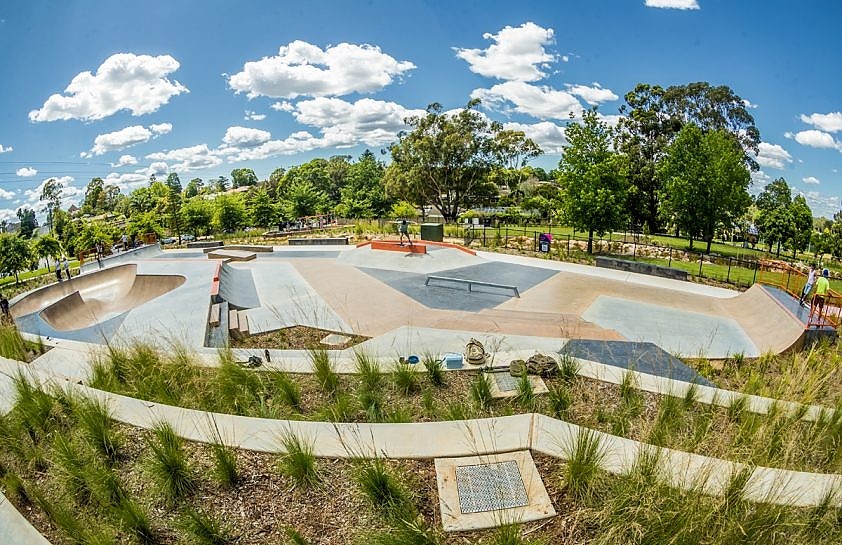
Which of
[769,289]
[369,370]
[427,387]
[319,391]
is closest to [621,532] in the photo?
[427,387]

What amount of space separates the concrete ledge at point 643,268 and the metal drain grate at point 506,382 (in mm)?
13175

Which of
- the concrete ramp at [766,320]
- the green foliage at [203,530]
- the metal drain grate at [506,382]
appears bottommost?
the green foliage at [203,530]

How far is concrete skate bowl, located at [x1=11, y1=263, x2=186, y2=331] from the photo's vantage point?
45.4ft

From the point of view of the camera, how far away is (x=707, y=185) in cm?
2702

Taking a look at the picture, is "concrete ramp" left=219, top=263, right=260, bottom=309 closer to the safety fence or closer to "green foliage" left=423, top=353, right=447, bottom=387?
"green foliage" left=423, top=353, right=447, bottom=387

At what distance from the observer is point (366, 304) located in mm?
13469

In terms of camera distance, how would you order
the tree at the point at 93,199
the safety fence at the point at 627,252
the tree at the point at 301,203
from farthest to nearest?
1. the tree at the point at 93,199
2. the tree at the point at 301,203
3. the safety fence at the point at 627,252

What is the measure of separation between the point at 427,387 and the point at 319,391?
156 centimetres

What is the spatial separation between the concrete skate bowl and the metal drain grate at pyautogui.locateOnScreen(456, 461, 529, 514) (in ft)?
A: 44.9

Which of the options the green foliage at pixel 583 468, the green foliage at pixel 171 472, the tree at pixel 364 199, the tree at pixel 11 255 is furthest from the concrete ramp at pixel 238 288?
the tree at pixel 364 199

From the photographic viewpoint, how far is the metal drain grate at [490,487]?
3.82m

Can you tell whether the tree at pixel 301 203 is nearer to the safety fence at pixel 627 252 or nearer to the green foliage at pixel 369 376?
the safety fence at pixel 627 252

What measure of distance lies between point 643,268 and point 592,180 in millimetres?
8005

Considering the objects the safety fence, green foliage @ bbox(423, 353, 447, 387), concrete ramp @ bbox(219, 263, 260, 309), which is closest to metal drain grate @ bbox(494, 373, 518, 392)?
green foliage @ bbox(423, 353, 447, 387)
